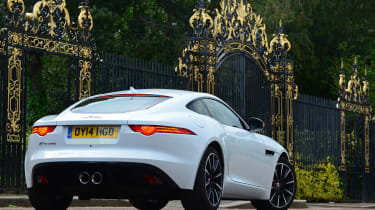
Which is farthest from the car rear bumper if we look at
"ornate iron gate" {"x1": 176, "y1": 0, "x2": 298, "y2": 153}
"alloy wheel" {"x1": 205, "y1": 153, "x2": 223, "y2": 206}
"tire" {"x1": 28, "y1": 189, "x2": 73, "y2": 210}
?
"ornate iron gate" {"x1": 176, "y1": 0, "x2": 298, "y2": 153}

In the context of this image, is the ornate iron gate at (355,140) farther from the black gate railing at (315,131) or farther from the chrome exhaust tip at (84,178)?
the chrome exhaust tip at (84,178)

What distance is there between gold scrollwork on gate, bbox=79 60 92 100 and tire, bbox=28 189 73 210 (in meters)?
4.51

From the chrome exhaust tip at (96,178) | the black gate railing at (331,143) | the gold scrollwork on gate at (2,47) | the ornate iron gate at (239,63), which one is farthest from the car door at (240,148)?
the black gate railing at (331,143)

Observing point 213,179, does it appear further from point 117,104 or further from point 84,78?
point 84,78

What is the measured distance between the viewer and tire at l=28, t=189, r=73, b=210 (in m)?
7.95

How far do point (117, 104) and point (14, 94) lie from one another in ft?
13.5

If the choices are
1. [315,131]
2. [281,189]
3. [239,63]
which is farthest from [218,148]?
[315,131]

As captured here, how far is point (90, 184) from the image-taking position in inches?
296

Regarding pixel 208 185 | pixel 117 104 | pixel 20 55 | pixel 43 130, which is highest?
pixel 20 55

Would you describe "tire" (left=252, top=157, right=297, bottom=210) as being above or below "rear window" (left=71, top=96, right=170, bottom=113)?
below

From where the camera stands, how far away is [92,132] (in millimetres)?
7543

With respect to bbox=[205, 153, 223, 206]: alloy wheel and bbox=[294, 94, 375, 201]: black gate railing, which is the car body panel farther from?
bbox=[294, 94, 375, 201]: black gate railing

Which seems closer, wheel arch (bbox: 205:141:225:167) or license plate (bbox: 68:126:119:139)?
license plate (bbox: 68:126:119:139)

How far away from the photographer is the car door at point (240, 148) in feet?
28.4
